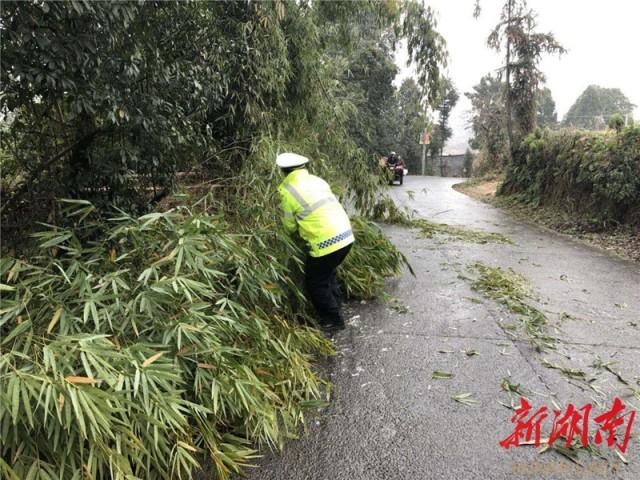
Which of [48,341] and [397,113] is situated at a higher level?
[397,113]

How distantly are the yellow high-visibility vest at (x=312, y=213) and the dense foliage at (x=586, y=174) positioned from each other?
22.9 ft

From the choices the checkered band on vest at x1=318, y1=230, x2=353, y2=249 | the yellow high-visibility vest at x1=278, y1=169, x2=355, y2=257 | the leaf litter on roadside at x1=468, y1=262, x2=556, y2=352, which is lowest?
the leaf litter on roadside at x1=468, y1=262, x2=556, y2=352

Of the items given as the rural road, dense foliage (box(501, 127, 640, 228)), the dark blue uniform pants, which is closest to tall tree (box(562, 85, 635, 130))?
dense foliage (box(501, 127, 640, 228))

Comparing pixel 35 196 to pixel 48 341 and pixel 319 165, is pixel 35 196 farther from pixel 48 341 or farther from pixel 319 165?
pixel 319 165

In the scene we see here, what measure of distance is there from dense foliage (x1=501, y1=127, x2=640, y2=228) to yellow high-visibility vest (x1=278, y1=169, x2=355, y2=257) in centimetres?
698

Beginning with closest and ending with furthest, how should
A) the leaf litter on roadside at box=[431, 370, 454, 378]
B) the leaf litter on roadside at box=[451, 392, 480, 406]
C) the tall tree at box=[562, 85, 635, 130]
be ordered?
the leaf litter on roadside at box=[451, 392, 480, 406], the leaf litter on roadside at box=[431, 370, 454, 378], the tall tree at box=[562, 85, 635, 130]

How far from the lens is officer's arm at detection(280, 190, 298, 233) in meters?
3.52

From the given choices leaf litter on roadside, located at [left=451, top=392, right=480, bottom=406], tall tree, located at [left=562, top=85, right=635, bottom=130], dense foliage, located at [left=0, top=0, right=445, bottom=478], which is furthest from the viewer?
tall tree, located at [left=562, top=85, right=635, bottom=130]

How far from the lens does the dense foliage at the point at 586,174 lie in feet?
26.2

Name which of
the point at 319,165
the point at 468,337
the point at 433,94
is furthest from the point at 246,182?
the point at 433,94

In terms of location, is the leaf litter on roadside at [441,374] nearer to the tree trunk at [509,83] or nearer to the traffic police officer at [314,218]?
the traffic police officer at [314,218]

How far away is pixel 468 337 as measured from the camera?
150 inches

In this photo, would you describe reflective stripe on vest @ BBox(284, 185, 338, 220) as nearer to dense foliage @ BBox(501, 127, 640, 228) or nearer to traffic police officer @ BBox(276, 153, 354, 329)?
traffic police officer @ BBox(276, 153, 354, 329)

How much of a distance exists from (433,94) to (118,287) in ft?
17.7
